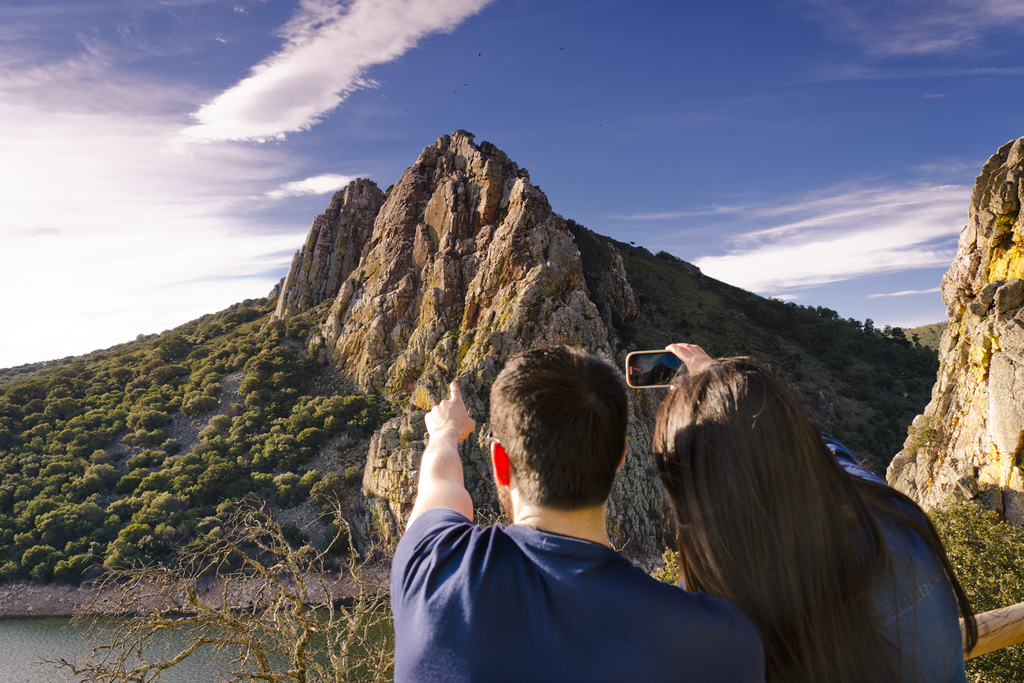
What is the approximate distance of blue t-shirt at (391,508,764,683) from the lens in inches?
44.5

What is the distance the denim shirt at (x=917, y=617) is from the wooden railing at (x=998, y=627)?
1.22 m

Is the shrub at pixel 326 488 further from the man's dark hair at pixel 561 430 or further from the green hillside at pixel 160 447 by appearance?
the man's dark hair at pixel 561 430

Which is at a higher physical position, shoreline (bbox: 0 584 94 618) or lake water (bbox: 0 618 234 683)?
shoreline (bbox: 0 584 94 618)

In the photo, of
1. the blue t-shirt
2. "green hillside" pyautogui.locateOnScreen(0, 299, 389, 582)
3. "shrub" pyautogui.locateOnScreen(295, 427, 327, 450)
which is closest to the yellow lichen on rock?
the blue t-shirt

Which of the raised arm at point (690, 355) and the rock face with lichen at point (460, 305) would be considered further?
the rock face with lichen at point (460, 305)

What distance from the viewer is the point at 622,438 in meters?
1.49

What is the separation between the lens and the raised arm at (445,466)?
164 cm

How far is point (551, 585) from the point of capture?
1.19 m

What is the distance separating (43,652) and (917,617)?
3364 centimetres

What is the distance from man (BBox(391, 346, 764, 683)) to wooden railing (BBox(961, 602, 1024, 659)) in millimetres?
1954

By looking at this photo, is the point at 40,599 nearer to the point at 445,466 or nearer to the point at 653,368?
the point at 445,466

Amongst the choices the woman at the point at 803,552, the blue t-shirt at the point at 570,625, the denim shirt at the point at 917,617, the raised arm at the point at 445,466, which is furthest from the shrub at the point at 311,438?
the denim shirt at the point at 917,617

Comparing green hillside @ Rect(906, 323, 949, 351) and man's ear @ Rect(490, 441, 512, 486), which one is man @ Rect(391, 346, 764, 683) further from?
green hillside @ Rect(906, 323, 949, 351)

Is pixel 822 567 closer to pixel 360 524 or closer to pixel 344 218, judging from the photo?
pixel 360 524
